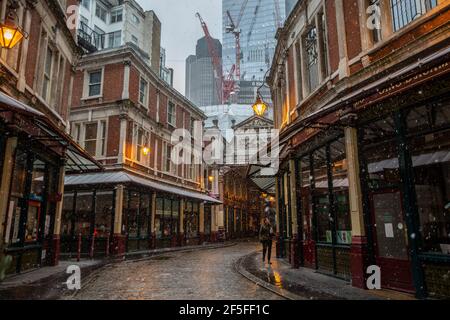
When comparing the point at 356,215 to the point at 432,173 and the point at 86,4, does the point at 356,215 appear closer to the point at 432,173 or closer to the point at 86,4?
the point at 432,173

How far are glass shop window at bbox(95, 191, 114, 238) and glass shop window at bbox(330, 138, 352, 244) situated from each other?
43.7 feet

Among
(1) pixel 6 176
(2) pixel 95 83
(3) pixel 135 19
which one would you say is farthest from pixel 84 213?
(3) pixel 135 19

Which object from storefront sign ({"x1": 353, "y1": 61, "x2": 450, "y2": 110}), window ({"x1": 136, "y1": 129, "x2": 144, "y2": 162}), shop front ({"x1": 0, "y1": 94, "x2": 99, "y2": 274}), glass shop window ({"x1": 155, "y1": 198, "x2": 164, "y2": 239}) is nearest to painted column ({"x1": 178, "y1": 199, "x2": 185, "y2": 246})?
glass shop window ({"x1": 155, "y1": 198, "x2": 164, "y2": 239})

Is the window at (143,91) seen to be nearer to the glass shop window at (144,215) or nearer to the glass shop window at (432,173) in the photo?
the glass shop window at (144,215)

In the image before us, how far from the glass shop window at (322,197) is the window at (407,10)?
4246 mm

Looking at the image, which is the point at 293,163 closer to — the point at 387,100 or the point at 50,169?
the point at 387,100

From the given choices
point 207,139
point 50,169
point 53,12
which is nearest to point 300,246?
point 50,169

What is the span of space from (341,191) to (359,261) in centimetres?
238

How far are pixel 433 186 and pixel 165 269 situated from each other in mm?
9049

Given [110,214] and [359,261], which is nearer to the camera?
[359,261]

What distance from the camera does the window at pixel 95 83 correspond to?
21828 millimetres

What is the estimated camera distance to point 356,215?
349 inches

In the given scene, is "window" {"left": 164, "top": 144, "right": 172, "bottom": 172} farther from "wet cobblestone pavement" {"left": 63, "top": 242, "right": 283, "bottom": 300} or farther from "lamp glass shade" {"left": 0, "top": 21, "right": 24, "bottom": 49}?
"lamp glass shade" {"left": 0, "top": 21, "right": 24, "bottom": 49}

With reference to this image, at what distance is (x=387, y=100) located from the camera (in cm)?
814
